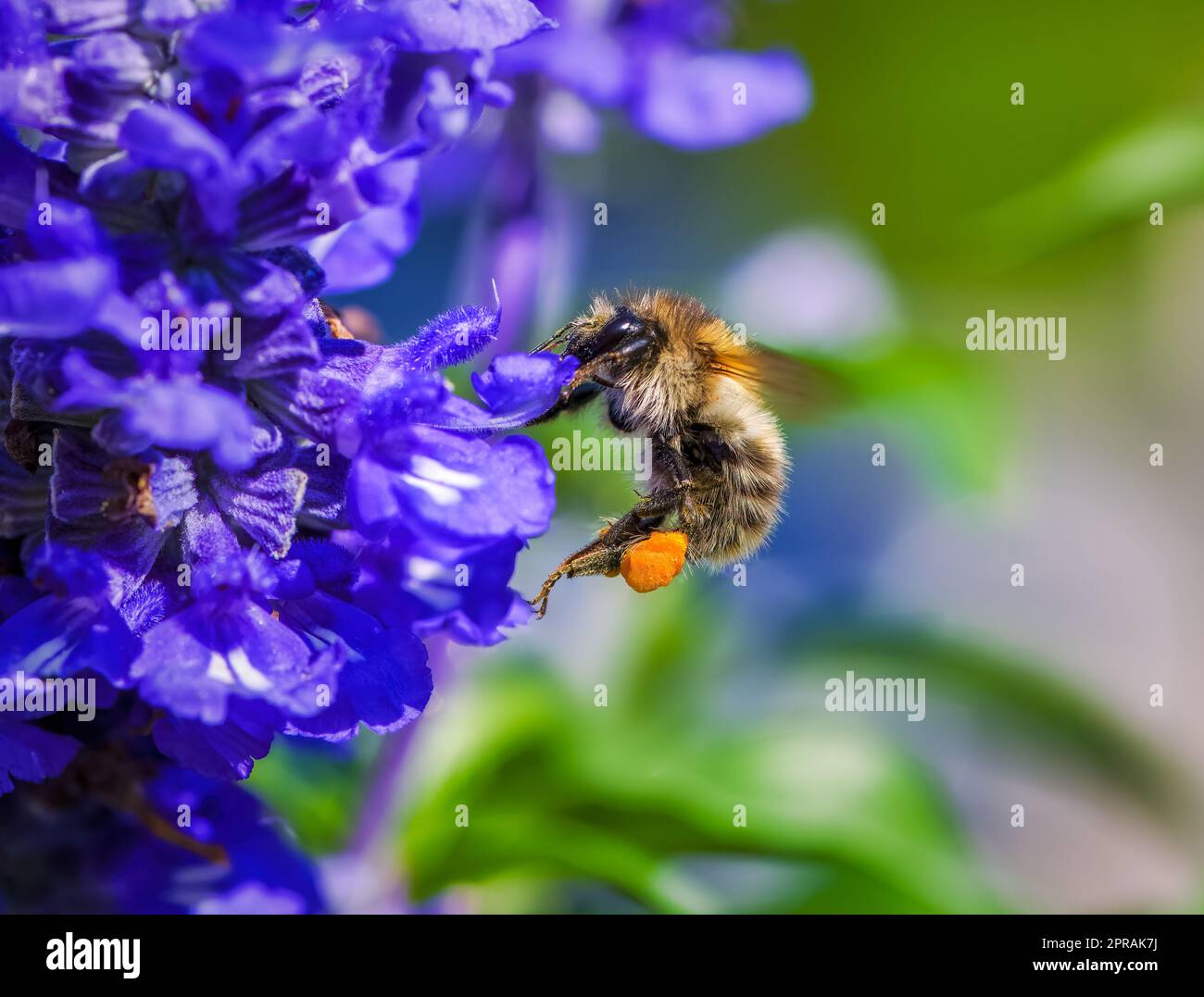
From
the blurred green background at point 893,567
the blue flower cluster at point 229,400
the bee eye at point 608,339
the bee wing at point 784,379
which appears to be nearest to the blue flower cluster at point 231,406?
the blue flower cluster at point 229,400

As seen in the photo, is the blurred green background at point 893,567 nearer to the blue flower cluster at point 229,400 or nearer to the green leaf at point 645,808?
the green leaf at point 645,808

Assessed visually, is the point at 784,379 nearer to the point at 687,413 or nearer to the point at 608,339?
the point at 687,413

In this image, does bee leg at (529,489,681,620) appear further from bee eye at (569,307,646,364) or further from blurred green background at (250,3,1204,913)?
blurred green background at (250,3,1204,913)

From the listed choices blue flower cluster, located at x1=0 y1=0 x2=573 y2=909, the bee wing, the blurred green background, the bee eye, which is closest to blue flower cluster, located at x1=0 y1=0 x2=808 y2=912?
blue flower cluster, located at x1=0 y1=0 x2=573 y2=909

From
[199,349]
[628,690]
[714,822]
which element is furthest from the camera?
[628,690]
